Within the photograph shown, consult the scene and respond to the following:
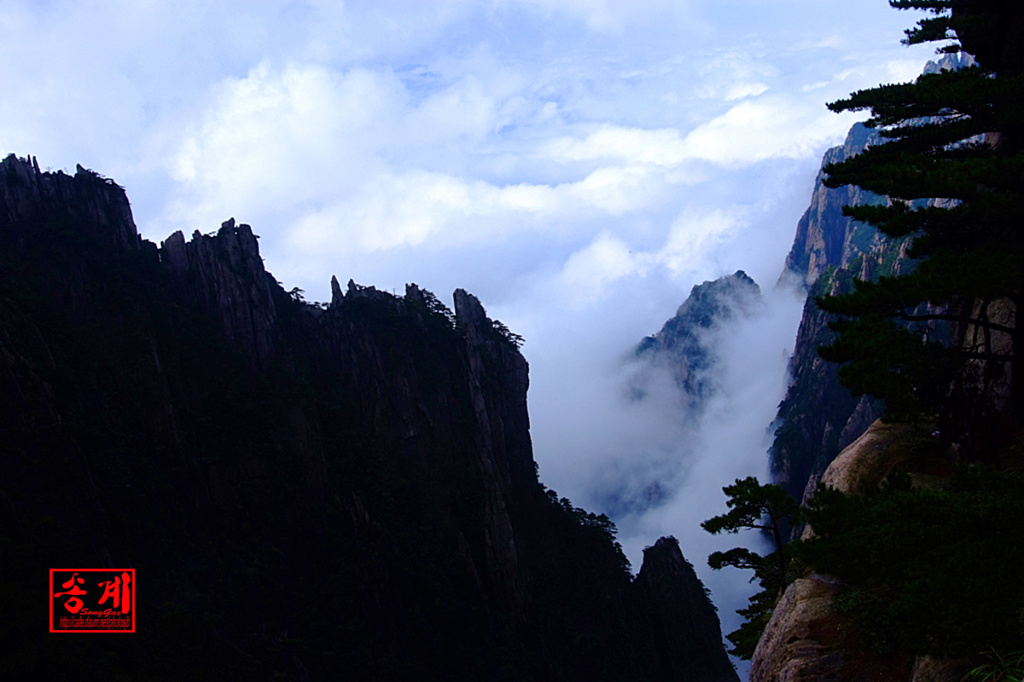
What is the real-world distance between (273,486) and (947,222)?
6014 centimetres

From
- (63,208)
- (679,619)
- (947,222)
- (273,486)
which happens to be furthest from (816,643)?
(679,619)

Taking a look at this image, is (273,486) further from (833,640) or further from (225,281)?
(833,640)

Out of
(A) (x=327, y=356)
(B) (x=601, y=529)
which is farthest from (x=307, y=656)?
(B) (x=601, y=529)

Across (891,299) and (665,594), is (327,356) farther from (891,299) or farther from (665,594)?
(891,299)

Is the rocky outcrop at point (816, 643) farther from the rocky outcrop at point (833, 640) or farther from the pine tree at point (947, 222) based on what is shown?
the pine tree at point (947, 222)

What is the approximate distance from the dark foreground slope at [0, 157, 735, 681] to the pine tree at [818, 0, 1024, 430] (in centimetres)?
3411

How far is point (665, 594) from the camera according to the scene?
287ft

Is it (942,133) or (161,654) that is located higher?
(942,133)

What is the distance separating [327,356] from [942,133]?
224 ft

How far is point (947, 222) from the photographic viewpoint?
16.3 meters

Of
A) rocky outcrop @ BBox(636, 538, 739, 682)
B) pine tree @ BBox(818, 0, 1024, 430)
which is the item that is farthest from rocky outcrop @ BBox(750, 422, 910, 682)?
rocky outcrop @ BBox(636, 538, 739, 682)

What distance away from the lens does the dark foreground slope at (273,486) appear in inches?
1575

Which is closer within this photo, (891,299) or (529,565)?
(891,299)

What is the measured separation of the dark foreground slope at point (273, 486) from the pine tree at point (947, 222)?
112ft
